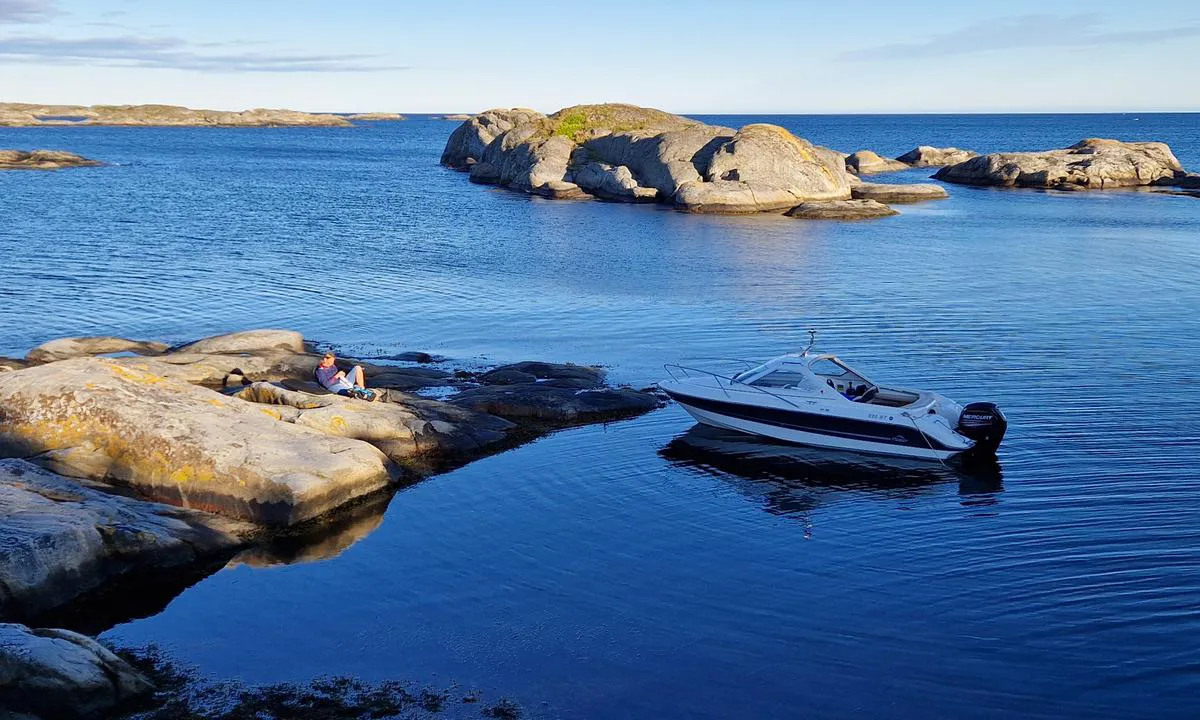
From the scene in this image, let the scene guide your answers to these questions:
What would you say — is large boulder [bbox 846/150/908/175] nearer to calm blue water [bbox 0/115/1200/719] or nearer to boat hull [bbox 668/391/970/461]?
calm blue water [bbox 0/115/1200/719]

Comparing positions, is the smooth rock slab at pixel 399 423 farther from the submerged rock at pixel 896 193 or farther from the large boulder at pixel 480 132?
the large boulder at pixel 480 132

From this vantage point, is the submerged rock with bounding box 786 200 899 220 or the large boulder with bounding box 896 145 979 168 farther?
the large boulder with bounding box 896 145 979 168

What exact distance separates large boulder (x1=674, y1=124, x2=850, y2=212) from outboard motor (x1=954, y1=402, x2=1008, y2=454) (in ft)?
163

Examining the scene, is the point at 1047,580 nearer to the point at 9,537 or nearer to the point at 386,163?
the point at 9,537

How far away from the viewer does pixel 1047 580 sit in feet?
55.2

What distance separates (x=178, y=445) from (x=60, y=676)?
7.97 m

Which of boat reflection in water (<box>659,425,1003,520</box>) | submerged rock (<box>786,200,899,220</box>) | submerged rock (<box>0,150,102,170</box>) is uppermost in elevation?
submerged rock (<box>0,150,102,170</box>)

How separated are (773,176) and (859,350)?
140 ft

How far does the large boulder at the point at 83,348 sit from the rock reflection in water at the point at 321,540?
12204 mm

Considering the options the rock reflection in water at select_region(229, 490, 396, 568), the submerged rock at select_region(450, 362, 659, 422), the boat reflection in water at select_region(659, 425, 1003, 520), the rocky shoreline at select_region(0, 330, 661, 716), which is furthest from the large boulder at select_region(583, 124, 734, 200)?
the rock reflection in water at select_region(229, 490, 396, 568)

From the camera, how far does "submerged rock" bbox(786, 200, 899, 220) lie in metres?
68.4

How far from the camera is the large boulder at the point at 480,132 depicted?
111062 mm

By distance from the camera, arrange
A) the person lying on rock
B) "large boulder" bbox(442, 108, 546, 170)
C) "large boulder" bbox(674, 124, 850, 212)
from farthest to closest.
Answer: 1. "large boulder" bbox(442, 108, 546, 170)
2. "large boulder" bbox(674, 124, 850, 212)
3. the person lying on rock

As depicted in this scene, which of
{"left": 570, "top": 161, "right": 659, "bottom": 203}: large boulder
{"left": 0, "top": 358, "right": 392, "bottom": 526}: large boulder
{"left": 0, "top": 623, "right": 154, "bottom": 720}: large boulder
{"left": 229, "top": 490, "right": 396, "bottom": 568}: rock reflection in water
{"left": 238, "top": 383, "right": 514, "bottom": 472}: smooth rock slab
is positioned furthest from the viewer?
{"left": 570, "top": 161, "right": 659, "bottom": 203}: large boulder
